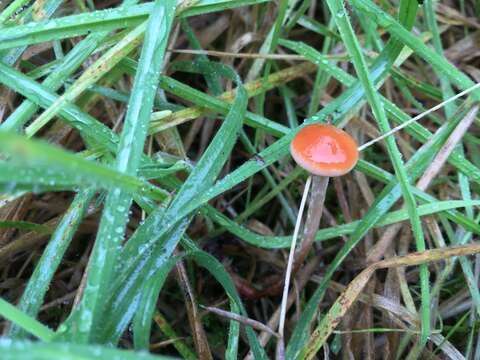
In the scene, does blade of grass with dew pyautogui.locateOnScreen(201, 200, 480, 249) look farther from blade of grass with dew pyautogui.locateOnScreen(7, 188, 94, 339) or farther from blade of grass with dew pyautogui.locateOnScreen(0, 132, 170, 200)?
blade of grass with dew pyautogui.locateOnScreen(0, 132, 170, 200)

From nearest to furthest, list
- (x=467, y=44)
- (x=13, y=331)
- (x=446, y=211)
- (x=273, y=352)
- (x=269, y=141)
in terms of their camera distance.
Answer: (x=13, y=331)
(x=446, y=211)
(x=273, y=352)
(x=269, y=141)
(x=467, y=44)

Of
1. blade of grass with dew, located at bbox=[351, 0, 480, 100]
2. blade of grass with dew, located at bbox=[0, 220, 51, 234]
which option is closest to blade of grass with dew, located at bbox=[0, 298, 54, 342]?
blade of grass with dew, located at bbox=[0, 220, 51, 234]

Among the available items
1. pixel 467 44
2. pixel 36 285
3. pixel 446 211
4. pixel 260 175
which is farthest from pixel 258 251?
pixel 467 44

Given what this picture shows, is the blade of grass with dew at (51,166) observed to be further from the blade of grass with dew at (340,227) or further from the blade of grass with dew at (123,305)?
the blade of grass with dew at (340,227)

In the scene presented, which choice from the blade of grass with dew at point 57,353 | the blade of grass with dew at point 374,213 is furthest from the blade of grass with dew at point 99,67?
the blade of grass with dew at point 374,213

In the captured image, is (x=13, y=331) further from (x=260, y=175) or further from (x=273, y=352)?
(x=260, y=175)
